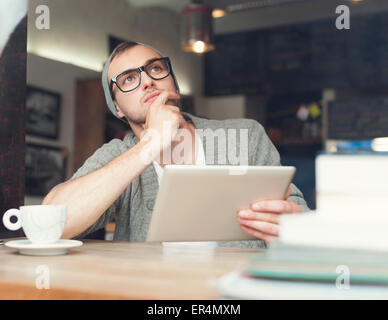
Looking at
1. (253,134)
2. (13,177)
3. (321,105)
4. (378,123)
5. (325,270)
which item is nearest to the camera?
(325,270)

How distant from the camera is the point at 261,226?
1.06m

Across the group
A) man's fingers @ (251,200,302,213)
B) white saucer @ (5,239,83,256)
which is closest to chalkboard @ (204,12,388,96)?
man's fingers @ (251,200,302,213)

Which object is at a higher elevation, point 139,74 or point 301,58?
point 301,58

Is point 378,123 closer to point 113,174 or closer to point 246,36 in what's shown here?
point 246,36

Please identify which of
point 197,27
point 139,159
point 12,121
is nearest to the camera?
point 139,159

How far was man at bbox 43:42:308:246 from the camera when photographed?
1.23 metres

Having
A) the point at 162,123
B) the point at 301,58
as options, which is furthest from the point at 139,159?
the point at 301,58

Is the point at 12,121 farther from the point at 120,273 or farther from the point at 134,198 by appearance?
the point at 120,273

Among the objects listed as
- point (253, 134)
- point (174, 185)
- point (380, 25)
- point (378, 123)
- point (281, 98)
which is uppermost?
point (380, 25)

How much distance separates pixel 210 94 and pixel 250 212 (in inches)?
153

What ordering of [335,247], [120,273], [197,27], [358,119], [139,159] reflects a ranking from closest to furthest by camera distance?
[335,247] < [120,273] < [139,159] < [197,27] < [358,119]

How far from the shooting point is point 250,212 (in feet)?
3.46

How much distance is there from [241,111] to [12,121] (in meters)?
3.38
